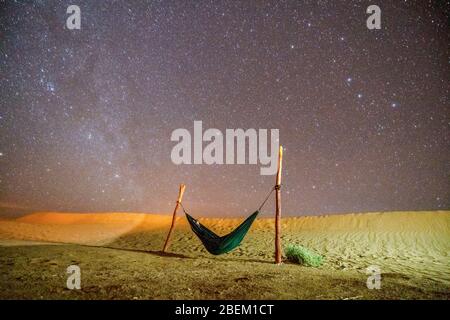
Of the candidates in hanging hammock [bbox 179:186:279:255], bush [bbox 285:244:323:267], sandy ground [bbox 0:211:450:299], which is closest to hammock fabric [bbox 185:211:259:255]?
hanging hammock [bbox 179:186:279:255]

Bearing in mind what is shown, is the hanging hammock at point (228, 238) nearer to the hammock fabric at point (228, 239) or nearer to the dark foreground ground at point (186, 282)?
the hammock fabric at point (228, 239)

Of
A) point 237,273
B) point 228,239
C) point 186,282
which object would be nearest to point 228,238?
point 228,239

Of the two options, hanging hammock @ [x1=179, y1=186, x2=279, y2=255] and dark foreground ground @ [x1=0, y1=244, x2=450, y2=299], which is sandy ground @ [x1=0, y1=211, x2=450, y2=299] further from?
hanging hammock @ [x1=179, y1=186, x2=279, y2=255]

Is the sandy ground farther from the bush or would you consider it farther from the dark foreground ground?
the bush

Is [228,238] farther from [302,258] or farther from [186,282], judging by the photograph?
[186,282]

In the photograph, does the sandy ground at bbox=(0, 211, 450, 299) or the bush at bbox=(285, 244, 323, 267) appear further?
the bush at bbox=(285, 244, 323, 267)

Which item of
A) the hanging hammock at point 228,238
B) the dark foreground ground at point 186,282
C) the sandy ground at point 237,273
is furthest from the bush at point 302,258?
the hanging hammock at point 228,238

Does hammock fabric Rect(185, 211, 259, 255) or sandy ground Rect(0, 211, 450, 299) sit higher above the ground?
hammock fabric Rect(185, 211, 259, 255)

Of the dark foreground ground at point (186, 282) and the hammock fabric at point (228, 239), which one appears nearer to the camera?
the dark foreground ground at point (186, 282)

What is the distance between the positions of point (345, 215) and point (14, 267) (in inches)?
670

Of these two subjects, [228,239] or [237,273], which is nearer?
[237,273]

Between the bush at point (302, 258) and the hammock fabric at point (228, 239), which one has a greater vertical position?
the hammock fabric at point (228, 239)

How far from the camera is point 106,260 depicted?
273 inches
